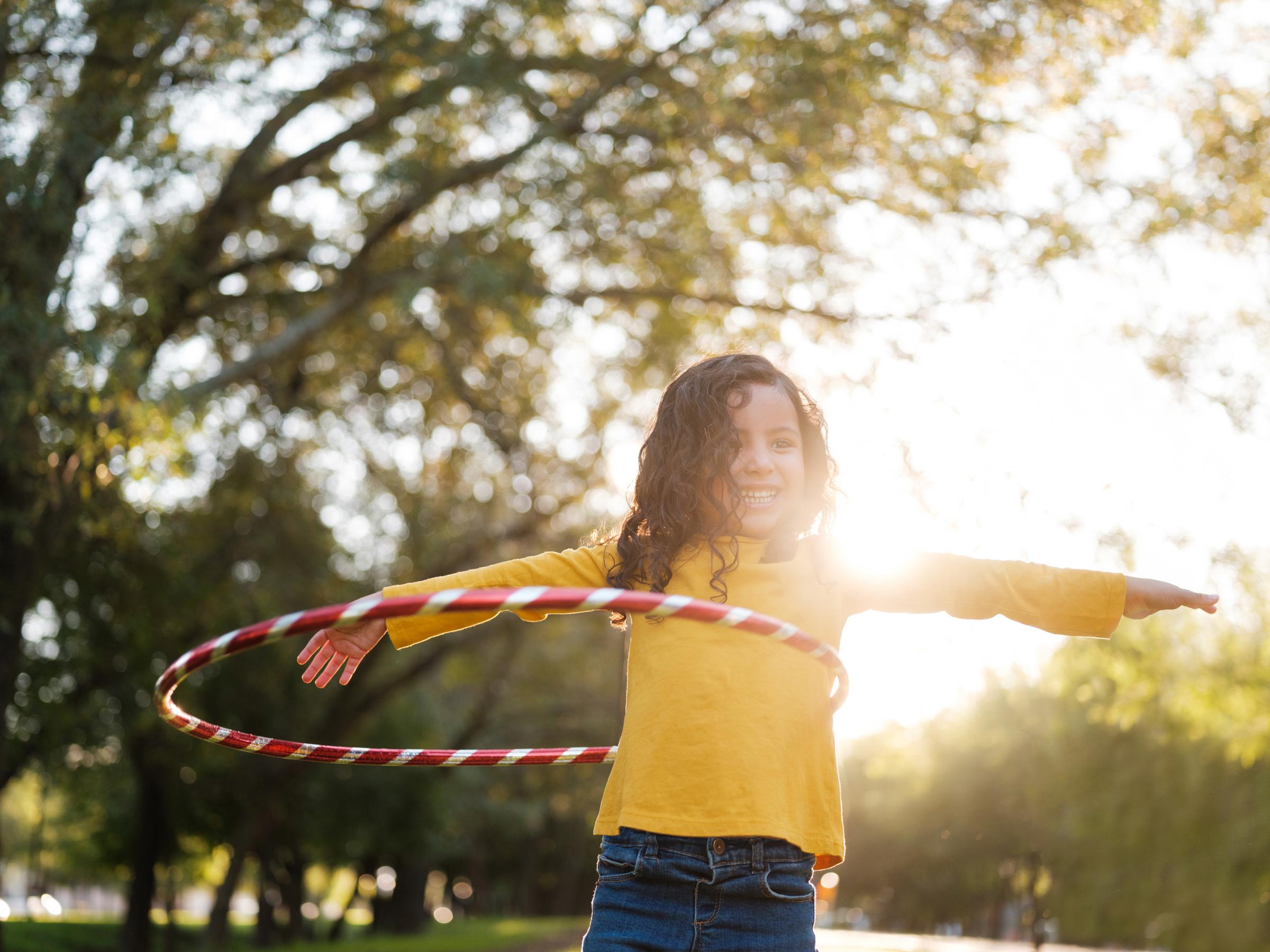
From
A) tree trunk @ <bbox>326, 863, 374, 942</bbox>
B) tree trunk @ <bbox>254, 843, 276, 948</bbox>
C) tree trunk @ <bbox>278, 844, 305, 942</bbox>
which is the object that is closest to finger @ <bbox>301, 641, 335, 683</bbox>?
tree trunk @ <bbox>254, 843, 276, 948</bbox>

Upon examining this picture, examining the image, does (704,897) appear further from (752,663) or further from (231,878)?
(231,878)

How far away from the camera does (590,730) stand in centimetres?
2417

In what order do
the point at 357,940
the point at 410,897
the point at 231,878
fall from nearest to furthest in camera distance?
the point at 231,878
the point at 357,940
the point at 410,897

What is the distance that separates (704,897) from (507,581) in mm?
871

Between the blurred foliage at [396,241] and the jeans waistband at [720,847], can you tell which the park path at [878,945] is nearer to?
the blurred foliage at [396,241]

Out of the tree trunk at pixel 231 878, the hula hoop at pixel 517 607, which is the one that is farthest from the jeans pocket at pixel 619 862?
the tree trunk at pixel 231 878

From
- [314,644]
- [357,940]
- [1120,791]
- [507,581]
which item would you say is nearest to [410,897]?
[357,940]

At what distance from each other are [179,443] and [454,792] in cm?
2163

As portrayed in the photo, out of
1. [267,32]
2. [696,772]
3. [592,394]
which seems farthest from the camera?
[592,394]

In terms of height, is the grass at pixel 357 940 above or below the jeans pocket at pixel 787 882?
below

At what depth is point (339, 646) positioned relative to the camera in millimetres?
Result: 3045

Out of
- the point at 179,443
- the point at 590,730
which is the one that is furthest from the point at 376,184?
the point at 590,730

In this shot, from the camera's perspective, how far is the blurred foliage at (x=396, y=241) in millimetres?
8914

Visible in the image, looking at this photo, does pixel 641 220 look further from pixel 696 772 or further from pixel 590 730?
pixel 590 730
